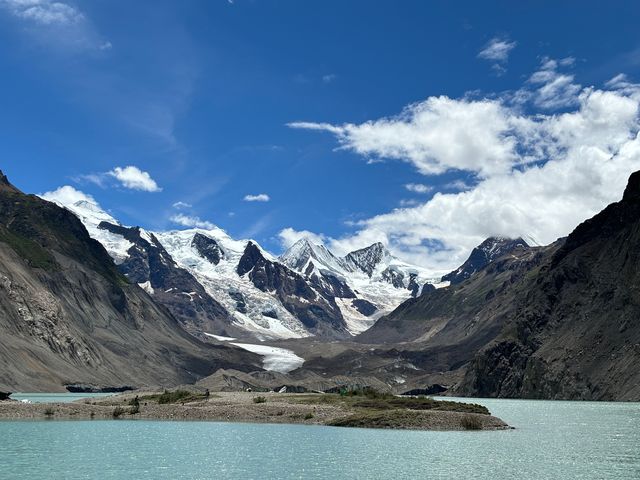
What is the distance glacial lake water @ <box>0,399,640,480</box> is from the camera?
53969mm

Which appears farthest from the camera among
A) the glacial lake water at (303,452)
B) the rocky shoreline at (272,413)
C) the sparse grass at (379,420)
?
the sparse grass at (379,420)

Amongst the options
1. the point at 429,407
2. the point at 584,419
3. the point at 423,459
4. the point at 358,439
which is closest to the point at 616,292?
the point at 584,419

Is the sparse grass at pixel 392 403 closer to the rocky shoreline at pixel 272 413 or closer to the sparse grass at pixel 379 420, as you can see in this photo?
the rocky shoreline at pixel 272 413

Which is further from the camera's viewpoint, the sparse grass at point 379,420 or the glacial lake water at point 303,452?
the sparse grass at point 379,420

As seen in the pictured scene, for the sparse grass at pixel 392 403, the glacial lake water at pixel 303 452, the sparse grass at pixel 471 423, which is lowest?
the glacial lake water at pixel 303 452

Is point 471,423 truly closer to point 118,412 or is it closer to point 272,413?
point 272,413

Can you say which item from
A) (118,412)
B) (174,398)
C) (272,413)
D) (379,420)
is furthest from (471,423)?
(174,398)

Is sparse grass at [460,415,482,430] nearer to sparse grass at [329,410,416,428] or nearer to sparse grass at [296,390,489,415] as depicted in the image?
sparse grass at [329,410,416,428]

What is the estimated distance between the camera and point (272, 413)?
108 metres

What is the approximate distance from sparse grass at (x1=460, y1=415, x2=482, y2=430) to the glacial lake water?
375 cm

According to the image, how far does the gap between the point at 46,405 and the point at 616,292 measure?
458 feet

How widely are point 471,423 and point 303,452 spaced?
30950mm

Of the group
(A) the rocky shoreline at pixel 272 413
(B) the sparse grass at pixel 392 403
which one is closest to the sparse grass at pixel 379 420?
(A) the rocky shoreline at pixel 272 413

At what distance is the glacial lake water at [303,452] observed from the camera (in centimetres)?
5397
